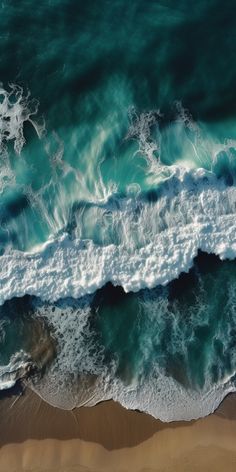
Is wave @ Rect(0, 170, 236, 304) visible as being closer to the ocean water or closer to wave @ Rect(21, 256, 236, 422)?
the ocean water

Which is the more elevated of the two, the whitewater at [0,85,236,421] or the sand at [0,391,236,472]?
the whitewater at [0,85,236,421]

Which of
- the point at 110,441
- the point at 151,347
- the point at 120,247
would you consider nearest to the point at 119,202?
the point at 120,247

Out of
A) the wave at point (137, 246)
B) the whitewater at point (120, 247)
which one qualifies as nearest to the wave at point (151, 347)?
the whitewater at point (120, 247)

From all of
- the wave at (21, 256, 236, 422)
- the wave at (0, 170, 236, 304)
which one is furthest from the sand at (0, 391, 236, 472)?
the wave at (0, 170, 236, 304)

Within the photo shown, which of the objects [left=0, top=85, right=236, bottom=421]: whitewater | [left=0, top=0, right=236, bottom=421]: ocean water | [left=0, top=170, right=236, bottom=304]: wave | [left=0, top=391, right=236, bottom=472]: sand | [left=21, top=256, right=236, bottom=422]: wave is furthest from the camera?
[left=0, top=170, right=236, bottom=304]: wave

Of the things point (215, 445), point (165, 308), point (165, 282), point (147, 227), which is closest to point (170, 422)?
point (215, 445)

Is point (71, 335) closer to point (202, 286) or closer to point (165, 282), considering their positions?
point (165, 282)

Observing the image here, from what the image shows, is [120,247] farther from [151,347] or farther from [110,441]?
[110,441]
